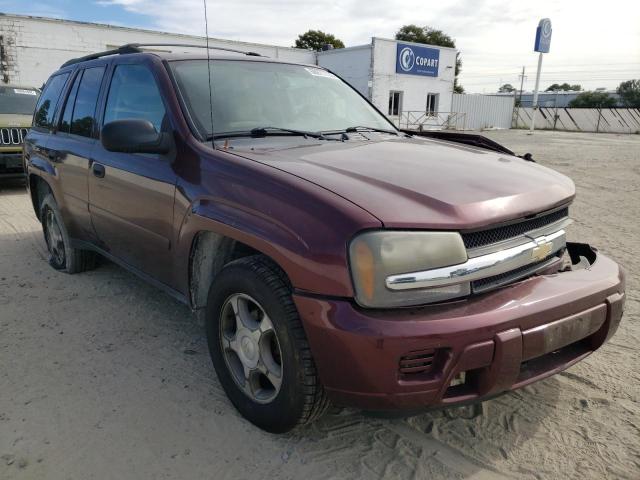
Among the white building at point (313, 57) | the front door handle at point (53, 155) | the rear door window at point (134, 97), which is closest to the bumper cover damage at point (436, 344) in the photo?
the rear door window at point (134, 97)

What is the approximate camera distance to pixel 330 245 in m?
1.94

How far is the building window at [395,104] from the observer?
101 ft

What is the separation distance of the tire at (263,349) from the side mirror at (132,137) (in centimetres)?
86

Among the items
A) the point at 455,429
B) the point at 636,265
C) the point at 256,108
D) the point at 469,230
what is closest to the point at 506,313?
the point at 469,230

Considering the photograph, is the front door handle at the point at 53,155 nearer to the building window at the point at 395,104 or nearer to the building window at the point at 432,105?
the building window at the point at 395,104

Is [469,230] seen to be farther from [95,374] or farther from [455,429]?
[95,374]

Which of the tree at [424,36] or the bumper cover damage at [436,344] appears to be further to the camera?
the tree at [424,36]

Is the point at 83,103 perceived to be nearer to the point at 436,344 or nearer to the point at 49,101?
the point at 49,101

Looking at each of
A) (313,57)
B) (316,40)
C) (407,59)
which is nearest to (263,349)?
(407,59)

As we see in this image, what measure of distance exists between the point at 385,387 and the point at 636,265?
3.95m

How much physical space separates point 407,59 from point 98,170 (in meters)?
29.0

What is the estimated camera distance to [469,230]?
203cm

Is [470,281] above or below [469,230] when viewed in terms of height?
below

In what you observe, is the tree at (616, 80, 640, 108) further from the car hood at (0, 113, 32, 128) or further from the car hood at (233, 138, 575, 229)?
the car hood at (233, 138, 575, 229)
